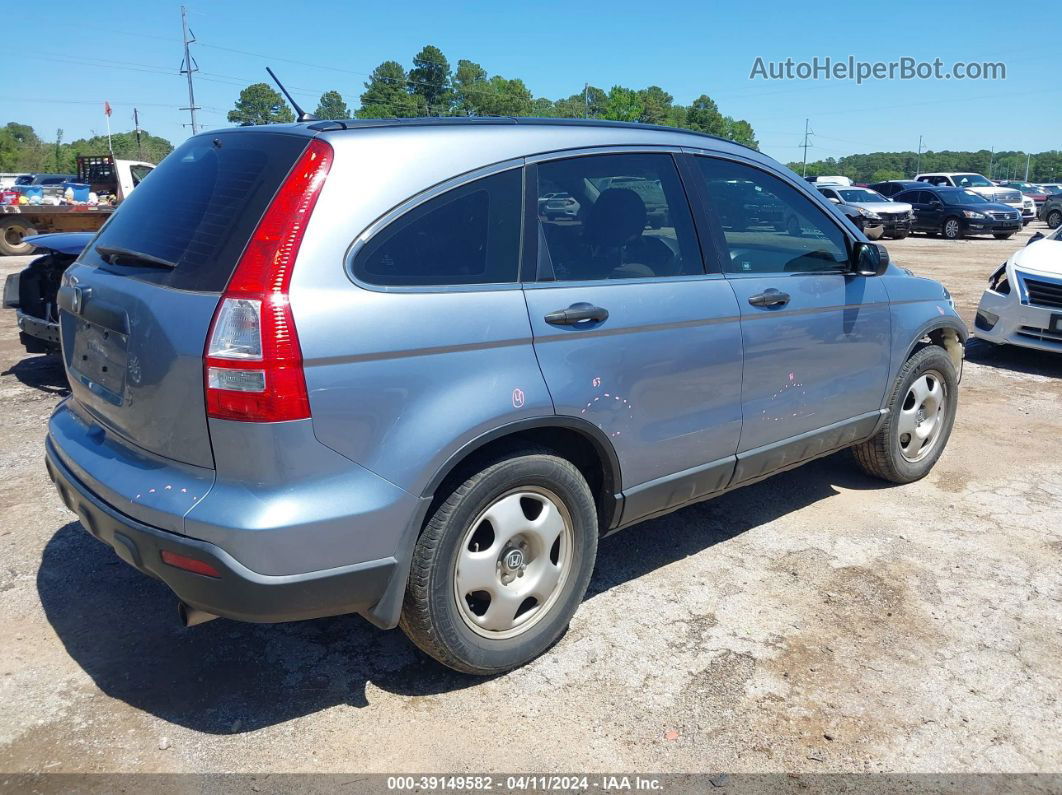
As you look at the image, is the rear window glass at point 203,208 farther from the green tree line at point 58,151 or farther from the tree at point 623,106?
the tree at point 623,106

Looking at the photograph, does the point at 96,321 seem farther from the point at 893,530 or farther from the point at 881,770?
the point at 893,530

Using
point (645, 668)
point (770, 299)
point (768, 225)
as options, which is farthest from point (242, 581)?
point (768, 225)

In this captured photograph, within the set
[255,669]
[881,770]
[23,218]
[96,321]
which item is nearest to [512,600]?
[255,669]

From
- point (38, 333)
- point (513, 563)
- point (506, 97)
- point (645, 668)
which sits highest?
point (506, 97)

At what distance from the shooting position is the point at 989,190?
2975 centimetres

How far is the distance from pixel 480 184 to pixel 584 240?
0.50 m

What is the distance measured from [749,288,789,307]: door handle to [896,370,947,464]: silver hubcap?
4.69ft

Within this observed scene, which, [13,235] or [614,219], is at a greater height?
[614,219]

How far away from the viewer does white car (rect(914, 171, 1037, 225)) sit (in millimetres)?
29297

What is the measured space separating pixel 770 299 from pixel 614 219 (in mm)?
857

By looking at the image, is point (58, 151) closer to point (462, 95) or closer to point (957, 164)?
point (462, 95)

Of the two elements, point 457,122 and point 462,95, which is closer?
point 457,122

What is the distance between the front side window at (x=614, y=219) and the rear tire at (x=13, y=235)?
1802cm


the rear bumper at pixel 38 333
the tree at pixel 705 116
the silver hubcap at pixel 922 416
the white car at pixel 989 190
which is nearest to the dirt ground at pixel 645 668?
the silver hubcap at pixel 922 416
